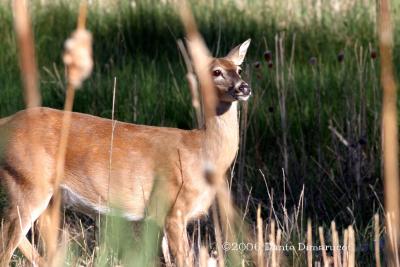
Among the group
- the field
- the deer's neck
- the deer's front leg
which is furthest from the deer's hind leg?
the field

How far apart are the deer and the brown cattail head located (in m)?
3.14

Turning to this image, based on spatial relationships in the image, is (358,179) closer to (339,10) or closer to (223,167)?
(223,167)

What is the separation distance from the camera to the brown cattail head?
2.00 metres

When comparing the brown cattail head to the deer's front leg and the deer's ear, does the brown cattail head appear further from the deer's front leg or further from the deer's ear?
the deer's ear

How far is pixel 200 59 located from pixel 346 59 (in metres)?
5.42

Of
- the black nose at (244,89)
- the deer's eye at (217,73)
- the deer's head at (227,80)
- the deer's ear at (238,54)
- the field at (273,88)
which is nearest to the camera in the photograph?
the black nose at (244,89)

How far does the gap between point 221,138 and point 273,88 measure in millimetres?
1555

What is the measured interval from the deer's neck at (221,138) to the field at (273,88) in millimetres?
353

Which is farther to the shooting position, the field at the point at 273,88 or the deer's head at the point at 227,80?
the field at the point at 273,88

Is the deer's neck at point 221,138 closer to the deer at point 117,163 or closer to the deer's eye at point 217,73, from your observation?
the deer at point 117,163

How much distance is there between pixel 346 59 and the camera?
7.38 m

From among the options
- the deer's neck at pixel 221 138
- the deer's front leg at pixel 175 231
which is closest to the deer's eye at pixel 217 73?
the deer's neck at pixel 221 138

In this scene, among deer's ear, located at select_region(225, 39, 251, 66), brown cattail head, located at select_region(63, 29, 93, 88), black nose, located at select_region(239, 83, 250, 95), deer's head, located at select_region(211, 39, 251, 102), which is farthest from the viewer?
deer's ear, located at select_region(225, 39, 251, 66)

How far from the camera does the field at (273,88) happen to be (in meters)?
6.33
